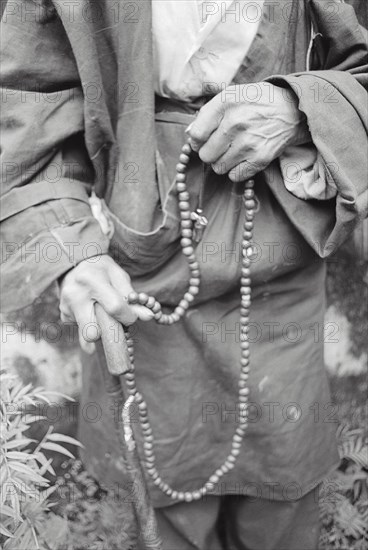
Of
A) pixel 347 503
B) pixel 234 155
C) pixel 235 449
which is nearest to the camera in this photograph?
pixel 234 155

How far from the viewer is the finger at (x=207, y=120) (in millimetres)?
1023

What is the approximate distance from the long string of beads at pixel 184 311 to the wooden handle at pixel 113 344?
6 centimetres

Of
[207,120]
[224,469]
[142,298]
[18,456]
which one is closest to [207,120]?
[207,120]

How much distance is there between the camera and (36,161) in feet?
3.56

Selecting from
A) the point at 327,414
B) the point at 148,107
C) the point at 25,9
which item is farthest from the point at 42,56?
the point at 327,414

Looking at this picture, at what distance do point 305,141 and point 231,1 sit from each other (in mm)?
263

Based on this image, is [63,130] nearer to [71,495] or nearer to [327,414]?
[327,414]

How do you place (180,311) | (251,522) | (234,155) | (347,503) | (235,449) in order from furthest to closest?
(347,503) → (251,522) → (235,449) → (180,311) → (234,155)

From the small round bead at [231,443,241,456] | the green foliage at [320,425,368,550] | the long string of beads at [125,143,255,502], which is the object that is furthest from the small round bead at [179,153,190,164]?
the green foliage at [320,425,368,550]

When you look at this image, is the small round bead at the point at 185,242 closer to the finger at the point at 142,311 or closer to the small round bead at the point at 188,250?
the small round bead at the point at 188,250

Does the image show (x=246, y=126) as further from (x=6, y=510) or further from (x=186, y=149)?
(x=6, y=510)

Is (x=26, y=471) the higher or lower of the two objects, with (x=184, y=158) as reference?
lower

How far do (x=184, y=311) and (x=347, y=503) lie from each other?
97cm

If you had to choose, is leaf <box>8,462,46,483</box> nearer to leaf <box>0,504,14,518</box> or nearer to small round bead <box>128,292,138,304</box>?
leaf <box>0,504,14,518</box>
